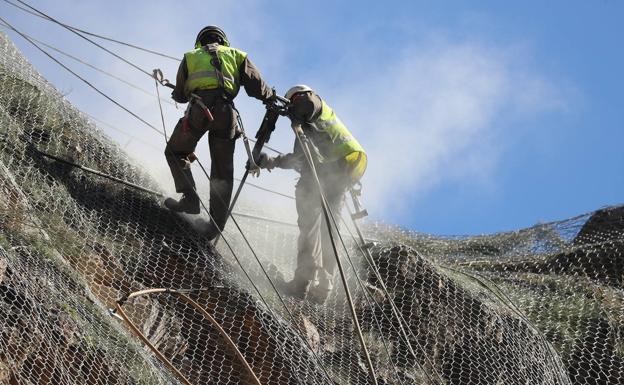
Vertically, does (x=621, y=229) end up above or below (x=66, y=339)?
above

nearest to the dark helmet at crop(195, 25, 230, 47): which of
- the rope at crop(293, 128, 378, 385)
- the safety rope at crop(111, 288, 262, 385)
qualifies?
the rope at crop(293, 128, 378, 385)

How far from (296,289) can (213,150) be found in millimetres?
1311

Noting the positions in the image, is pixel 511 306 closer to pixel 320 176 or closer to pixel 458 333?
pixel 458 333

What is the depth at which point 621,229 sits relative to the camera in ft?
33.1

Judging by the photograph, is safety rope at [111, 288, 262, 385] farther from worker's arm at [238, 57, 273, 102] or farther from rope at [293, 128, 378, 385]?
worker's arm at [238, 57, 273, 102]

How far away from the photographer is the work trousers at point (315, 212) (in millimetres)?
8016

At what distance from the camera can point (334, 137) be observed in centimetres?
799

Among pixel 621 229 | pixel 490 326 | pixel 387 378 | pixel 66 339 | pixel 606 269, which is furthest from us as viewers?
pixel 621 229

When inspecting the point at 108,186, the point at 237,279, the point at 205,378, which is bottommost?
the point at 205,378

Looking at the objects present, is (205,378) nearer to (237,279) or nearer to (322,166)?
(237,279)

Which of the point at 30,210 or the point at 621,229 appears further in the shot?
the point at 621,229

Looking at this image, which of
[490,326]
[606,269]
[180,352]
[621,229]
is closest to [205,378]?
[180,352]

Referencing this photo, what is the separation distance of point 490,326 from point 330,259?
4.64 feet

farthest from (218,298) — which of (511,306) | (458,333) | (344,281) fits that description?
(511,306)
